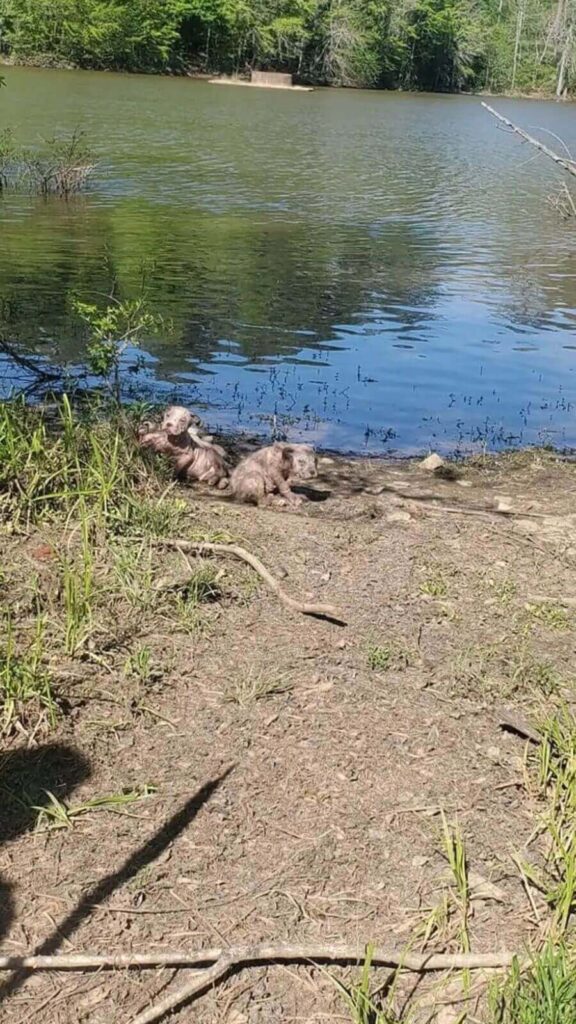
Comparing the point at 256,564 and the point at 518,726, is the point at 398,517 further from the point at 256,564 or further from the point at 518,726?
the point at 518,726

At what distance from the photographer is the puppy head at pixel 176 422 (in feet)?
21.1

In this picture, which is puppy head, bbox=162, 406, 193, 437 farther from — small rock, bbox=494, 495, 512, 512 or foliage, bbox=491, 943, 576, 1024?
foliage, bbox=491, 943, 576, 1024

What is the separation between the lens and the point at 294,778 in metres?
3.54

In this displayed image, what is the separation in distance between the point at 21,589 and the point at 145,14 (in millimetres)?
72315

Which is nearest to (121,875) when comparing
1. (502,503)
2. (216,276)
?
(502,503)

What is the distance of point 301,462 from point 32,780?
3.56 metres

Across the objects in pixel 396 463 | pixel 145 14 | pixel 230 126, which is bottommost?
pixel 396 463

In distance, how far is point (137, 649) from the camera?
419 cm

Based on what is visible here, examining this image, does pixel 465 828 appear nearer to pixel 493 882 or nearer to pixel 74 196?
pixel 493 882

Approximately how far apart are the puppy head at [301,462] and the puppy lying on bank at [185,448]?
440mm


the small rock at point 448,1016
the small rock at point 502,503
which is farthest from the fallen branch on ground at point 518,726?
the small rock at point 502,503

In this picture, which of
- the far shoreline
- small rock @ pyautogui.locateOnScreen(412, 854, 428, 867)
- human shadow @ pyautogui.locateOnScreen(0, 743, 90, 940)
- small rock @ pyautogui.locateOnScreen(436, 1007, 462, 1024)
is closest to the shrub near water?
human shadow @ pyautogui.locateOnScreen(0, 743, 90, 940)

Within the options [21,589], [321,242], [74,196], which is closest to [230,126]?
[74,196]

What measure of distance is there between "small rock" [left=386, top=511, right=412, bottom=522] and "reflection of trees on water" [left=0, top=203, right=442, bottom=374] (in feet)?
15.6
